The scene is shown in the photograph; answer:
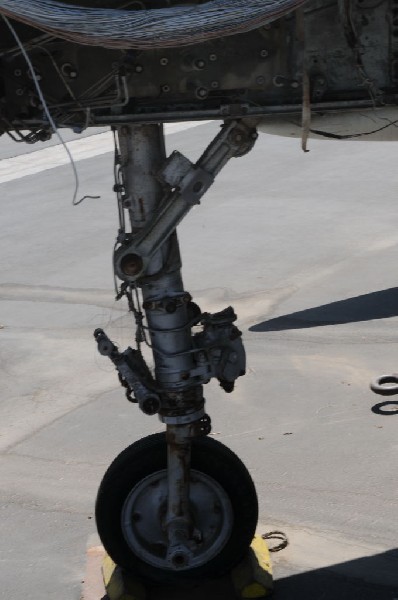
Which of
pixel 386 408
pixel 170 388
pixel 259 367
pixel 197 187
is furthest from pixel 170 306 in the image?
→ pixel 259 367

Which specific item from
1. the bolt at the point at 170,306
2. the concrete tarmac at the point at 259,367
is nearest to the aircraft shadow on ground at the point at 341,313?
the concrete tarmac at the point at 259,367

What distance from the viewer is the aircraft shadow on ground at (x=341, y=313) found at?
11.6 m

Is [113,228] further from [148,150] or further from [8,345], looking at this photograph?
[148,150]

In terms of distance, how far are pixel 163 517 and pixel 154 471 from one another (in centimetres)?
26

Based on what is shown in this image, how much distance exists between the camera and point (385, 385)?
32.2 feet

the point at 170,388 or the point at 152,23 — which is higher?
the point at 152,23

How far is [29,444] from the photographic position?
370 inches

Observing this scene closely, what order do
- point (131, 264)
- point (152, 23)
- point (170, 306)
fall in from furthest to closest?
point (170, 306), point (131, 264), point (152, 23)

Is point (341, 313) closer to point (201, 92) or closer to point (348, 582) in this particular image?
point (348, 582)

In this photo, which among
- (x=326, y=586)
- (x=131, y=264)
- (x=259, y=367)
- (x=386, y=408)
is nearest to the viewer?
(x=131, y=264)

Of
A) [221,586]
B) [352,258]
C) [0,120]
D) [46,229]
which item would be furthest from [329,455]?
[46,229]

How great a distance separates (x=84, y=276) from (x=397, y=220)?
4090mm

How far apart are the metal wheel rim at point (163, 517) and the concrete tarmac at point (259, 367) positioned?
61 cm

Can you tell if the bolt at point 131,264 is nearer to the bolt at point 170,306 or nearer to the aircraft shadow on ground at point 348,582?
the bolt at point 170,306
